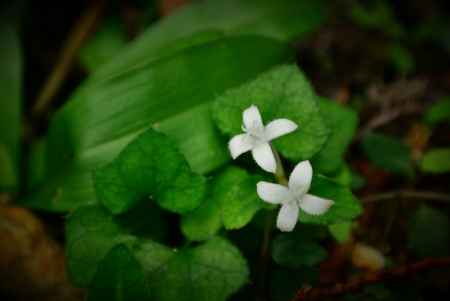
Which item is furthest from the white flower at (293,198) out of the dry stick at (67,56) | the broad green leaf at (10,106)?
the dry stick at (67,56)

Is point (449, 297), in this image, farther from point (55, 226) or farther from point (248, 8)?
point (55, 226)

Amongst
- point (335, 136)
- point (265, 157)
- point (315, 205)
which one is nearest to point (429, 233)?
point (335, 136)

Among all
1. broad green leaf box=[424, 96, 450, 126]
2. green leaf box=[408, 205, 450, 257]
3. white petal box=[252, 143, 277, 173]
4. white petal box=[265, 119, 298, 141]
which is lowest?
green leaf box=[408, 205, 450, 257]

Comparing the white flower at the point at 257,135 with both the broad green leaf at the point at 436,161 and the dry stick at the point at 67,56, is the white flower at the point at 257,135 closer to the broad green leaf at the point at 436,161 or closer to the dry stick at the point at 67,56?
the broad green leaf at the point at 436,161

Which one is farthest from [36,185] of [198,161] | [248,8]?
[248,8]

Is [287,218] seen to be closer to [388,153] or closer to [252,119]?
[252,119]

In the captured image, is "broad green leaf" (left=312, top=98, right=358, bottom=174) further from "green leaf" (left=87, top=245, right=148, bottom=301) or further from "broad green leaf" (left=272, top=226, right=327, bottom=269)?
"green leaf" (left=87, top=245, right=148, bottom=301)

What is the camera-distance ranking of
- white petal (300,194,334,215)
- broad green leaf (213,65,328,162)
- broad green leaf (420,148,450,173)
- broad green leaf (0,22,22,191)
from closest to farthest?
white petal (300,194,334,215)
broad green leaf (213,65,328,162)
broad green leaf (420,148,450,173)
broad green leaf (0,22,22,191)

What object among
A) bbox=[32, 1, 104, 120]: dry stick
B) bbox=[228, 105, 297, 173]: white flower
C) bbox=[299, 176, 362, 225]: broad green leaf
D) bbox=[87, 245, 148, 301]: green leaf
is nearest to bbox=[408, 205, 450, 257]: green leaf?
bbox=[299, 176, 362, 225]: broad green leaf
